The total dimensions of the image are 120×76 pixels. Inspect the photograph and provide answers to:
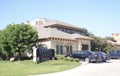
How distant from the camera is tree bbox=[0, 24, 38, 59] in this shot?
31.1m

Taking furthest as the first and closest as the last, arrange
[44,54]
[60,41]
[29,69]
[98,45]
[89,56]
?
[98,45], [60,41], [44,54], [89,56], [29,69]

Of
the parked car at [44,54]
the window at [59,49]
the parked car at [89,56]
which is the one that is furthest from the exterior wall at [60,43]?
the parked car at [89,56]

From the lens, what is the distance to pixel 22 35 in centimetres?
3144

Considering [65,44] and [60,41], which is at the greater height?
[60,41]

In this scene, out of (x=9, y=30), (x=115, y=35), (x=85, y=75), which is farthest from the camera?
(x=115, y=35)

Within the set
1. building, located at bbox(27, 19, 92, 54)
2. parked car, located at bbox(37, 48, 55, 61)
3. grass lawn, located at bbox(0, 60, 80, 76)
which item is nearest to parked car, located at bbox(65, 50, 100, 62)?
parked car, located at bbox(37, 48, 55, 61)

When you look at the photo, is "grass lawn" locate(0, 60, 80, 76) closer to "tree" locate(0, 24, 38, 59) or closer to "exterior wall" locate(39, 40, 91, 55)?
"tree" locate(0, 24, 38, 59)

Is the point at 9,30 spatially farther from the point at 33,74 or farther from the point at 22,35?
the point at 33,74

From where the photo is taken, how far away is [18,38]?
31297 mm

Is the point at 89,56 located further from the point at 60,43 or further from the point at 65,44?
the point at 65,44

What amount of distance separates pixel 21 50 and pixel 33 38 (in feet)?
7.70

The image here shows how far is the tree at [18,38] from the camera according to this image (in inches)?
1223

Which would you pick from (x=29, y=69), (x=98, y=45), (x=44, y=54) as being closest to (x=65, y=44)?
(x=44, y=54)

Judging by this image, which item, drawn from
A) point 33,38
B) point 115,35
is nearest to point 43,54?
point 33,38
